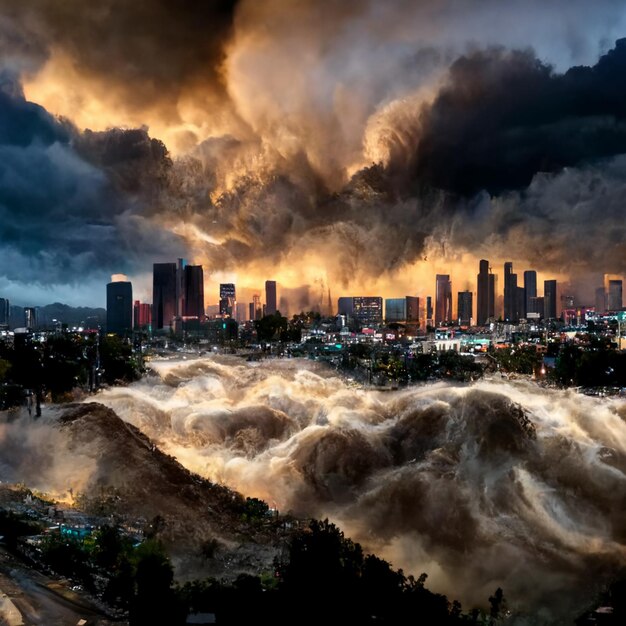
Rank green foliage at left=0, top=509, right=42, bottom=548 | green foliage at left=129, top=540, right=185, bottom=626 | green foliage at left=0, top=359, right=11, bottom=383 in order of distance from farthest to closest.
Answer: green foliage at left=0, top=359, right=11, bottom=383
green foliage at left=0, top=509, right=42, bottom=548
green foliage at left=129, top=540, right=185, bottom=626

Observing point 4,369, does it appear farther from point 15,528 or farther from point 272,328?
point 272,328

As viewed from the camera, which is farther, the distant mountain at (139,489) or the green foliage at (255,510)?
the green foliage at (255,510)

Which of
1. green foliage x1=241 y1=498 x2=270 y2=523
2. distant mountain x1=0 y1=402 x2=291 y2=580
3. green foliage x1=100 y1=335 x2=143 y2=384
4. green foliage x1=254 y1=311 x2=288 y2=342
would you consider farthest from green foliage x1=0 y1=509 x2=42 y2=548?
green foliage x1=254 y1=311 x2=288 y2=342

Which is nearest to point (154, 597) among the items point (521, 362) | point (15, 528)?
point (15, 528)

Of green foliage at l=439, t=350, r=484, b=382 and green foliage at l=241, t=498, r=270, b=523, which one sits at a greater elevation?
green foliage at l=439, t=350, r=484, b=382

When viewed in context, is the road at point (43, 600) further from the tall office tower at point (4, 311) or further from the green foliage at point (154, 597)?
the tall office tower at point (4, 311)

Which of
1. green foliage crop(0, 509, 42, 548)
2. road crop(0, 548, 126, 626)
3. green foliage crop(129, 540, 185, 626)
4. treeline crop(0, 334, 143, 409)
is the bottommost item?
road crop(0, 548, 126, 626)

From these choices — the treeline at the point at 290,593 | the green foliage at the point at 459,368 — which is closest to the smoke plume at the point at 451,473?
the treeline at the point at 290,593

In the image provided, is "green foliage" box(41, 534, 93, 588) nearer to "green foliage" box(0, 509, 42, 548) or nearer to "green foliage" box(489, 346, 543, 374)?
"green foliage" box(0, 509, 42, 548)

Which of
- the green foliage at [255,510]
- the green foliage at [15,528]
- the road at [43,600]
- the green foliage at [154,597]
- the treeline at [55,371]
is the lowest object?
the green foliage at [255,510]

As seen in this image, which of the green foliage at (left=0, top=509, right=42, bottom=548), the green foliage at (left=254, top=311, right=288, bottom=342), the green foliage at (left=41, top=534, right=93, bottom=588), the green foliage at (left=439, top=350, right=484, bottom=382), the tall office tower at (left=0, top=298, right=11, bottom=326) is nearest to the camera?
the green foliage at (left=41, top=534, right=93, bottom=588)

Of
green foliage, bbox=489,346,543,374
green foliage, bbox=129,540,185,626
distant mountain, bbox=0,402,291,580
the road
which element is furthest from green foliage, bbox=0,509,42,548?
green foliage, bbox=489,346,543,374

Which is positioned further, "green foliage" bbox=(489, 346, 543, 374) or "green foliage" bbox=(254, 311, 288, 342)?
"green foliage" bbox=(254, 311, 288, 342)
